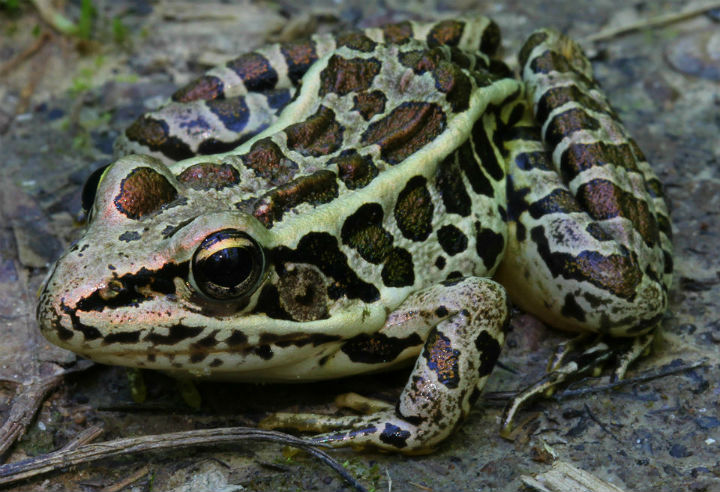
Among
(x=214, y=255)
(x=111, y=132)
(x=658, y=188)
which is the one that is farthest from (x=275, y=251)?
(x=111, y=132)

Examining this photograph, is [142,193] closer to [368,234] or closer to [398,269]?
[368,234]

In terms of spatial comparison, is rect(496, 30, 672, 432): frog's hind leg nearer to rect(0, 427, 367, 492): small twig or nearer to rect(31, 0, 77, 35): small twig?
rect(0, 427, 367, 492): small twig

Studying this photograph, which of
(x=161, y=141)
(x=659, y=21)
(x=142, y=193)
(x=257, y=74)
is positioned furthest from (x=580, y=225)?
(x=659, y=21)

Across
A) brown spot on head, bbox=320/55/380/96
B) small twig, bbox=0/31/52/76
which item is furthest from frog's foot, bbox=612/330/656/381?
small twig, bbox=0/31/52/76

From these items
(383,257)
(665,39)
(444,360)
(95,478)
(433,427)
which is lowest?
(95,478)

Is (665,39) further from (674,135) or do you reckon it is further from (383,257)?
(383,257)

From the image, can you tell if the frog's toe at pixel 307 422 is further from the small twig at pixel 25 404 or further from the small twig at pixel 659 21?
the small twig at pixel 659 21

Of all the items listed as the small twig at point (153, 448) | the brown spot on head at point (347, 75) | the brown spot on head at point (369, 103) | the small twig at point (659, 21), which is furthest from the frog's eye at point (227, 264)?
the small twig at point (659, 21)
